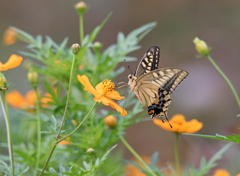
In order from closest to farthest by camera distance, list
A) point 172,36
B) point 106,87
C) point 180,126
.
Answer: point 106,87
point 180,126
point 172,36

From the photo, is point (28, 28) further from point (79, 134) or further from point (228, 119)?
point (79, 134)

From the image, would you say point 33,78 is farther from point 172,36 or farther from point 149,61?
point 172,36

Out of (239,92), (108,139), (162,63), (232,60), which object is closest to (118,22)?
(162,63)

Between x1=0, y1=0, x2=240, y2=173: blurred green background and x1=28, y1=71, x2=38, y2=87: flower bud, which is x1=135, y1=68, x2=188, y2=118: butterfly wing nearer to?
x1=28, y1=71, x2=38, y2=87: flower bud

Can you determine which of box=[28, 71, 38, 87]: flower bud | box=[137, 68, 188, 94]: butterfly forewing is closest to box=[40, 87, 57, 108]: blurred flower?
box=[28, 71, 38, 87]: flower bud

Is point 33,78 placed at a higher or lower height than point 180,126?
higher

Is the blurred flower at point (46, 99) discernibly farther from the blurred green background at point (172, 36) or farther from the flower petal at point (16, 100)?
the blurred green background at point (172, 36)

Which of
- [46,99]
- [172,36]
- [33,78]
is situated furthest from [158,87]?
[172,36]
